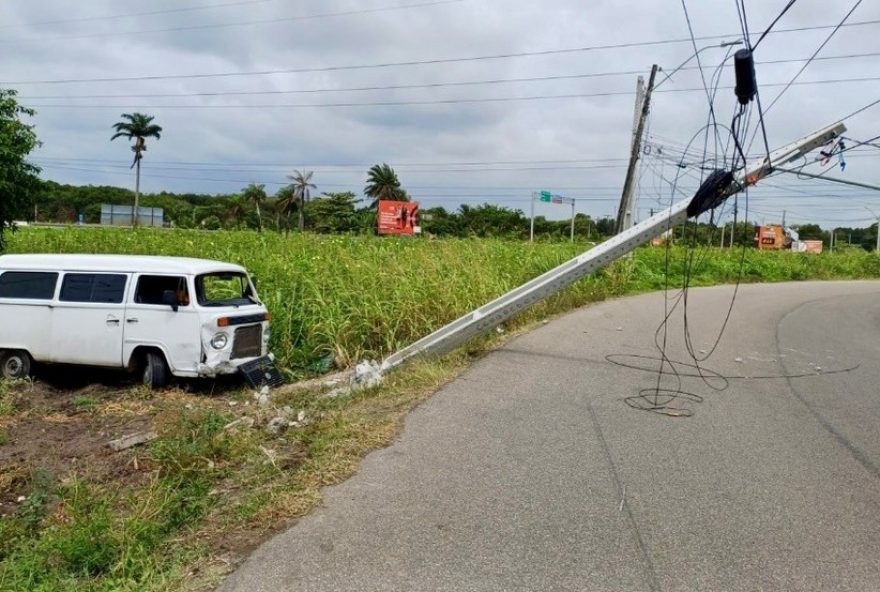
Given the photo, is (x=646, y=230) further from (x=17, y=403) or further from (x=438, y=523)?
(x=17, y=403)

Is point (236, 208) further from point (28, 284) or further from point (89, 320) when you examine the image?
point (89, 320)

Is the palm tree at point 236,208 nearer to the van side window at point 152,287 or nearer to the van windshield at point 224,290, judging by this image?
the van windshield at point 224,290

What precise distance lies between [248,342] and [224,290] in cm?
234

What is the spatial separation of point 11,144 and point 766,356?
15.5m

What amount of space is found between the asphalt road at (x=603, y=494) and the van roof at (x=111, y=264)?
4196mm

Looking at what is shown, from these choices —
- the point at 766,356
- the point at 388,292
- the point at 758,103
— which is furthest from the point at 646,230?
the point at 388,292

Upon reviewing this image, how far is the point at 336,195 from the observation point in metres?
75.2

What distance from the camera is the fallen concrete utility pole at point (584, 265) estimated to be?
8.94 m

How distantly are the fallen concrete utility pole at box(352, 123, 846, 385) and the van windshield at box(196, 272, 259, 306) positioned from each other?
260 centimetres

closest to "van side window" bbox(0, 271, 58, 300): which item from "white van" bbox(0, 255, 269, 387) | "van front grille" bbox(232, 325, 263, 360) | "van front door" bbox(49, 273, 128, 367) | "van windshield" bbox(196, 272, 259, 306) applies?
"white van" bbox(0, 255, 269, 387)

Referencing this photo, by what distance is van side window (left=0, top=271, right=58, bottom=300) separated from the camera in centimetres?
1061

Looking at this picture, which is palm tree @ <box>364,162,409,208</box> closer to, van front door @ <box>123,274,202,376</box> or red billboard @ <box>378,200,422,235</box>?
red billboard @ <box>378,200,422,235</box>

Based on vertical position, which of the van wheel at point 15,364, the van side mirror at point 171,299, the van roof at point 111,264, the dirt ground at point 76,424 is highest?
the van roof at point 111,264

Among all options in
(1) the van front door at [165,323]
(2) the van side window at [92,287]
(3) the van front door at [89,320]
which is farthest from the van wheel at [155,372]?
(2) the van side window at [92,287]
